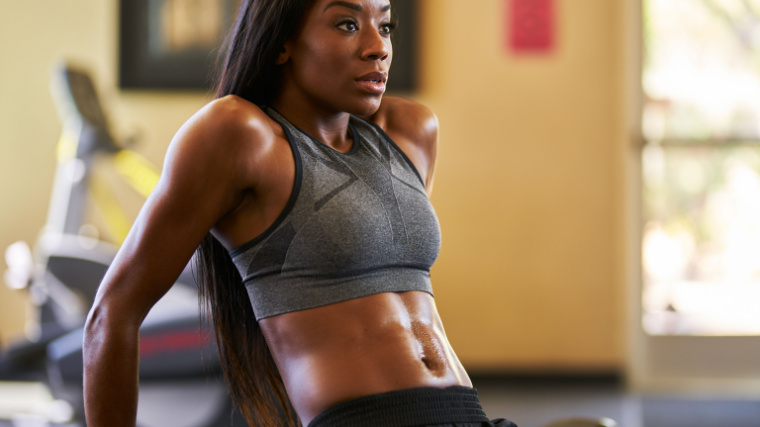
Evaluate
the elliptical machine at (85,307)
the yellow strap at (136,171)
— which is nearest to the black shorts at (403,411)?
the elliptical machine at (85,307)

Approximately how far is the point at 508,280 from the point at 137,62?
5.85 feet

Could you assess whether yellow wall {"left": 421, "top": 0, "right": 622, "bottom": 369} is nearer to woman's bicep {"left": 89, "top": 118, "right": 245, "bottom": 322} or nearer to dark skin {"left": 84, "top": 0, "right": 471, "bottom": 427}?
dark skin {"left": 84, "top": 0, "right": 471, "bottom": 427}

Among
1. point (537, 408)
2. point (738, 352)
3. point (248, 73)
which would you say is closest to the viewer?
point (248, 73)

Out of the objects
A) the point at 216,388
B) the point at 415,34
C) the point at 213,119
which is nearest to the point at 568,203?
the point at 415,34

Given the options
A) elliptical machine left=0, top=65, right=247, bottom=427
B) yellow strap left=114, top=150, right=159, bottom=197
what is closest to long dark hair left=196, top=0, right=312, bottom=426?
elliptical machine left=0, top=65, right=247, bottom=427

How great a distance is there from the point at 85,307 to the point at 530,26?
202 cm

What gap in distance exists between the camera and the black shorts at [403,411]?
0.77 metres

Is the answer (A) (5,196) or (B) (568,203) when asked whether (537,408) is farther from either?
(A) (5,196)

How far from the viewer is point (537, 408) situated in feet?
9.35

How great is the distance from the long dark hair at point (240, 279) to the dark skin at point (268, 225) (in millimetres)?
22

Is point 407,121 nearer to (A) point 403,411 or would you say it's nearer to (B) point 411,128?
(B) point 411,128

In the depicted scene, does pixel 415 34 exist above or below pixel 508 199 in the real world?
above

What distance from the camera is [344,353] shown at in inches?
31.3

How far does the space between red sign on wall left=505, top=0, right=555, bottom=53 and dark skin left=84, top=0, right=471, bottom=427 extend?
2.38 meters
